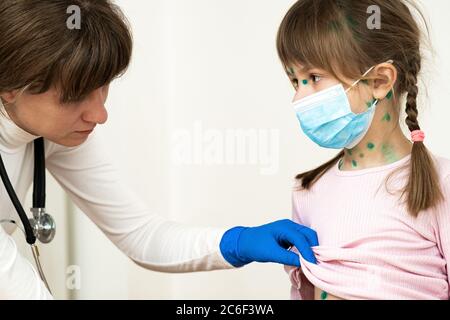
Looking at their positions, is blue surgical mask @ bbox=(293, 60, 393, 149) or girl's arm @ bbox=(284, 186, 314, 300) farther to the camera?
girl's arm @ bbox=(284, 186, 314, 300)

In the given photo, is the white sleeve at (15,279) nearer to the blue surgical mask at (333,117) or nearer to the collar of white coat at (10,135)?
the collar of white coat at (10,135)

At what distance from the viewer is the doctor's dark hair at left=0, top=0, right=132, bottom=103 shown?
1.22m

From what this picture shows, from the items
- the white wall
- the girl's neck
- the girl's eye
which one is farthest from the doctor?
the white wall

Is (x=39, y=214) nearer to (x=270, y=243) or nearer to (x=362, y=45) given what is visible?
(x=270, y=243)

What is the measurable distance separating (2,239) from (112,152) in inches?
34.7

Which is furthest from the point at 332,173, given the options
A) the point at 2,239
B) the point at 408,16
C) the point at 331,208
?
the point at 2,239

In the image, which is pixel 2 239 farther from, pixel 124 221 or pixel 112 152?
pixel 112 152

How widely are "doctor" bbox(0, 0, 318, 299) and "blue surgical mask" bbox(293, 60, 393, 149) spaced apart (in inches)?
8.1

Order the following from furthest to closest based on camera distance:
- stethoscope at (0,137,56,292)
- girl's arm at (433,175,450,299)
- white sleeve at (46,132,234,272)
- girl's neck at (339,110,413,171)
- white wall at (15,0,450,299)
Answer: white wall at (15,0,450,299), white sleeve at (46,132,234,272), stethoscope at (0,137,56,292), girl's neck at (339,110,413,171), girl's arm at (433,175,450,299)

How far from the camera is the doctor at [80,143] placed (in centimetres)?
123

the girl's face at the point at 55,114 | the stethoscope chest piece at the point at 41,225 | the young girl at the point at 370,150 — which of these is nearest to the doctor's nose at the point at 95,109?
the girl's face at the point at 55,114

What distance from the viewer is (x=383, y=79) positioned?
1270mm

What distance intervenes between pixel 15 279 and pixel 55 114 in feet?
1.06

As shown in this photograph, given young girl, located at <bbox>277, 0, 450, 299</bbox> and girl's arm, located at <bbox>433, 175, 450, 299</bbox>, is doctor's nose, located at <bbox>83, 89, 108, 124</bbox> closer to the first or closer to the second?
young girl, located at <bbox>277, 0, 450, 299</bbox>
